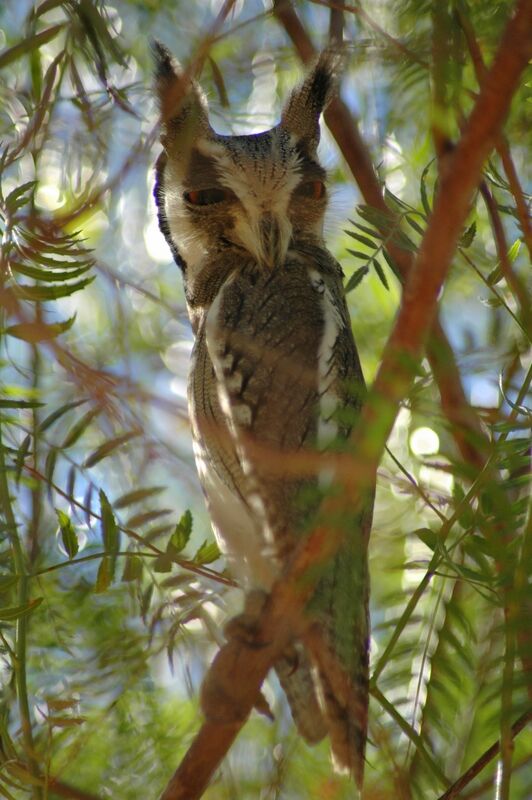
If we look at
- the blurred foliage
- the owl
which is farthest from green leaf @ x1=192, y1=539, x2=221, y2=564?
the owl

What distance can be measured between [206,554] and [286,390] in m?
0.43

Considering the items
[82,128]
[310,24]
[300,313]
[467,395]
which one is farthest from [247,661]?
[310,24]

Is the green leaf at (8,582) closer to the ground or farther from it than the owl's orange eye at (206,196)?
closer to the ground

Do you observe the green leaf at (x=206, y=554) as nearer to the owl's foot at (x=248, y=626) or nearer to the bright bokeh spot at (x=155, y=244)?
the owl's foot at (x=248, y=626)

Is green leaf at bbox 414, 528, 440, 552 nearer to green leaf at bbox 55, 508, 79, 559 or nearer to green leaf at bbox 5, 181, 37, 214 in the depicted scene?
green leaf at bbox 55, 508, 79, 559

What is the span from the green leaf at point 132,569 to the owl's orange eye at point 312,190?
114 centimetres

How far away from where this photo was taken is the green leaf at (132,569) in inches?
63.2

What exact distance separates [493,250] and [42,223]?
1238 millimetres

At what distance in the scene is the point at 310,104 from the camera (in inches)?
102

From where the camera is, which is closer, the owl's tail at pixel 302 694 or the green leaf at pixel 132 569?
the green leaf at pixel 132 569

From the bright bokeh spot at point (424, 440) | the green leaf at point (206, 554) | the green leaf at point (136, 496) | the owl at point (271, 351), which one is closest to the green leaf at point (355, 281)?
the owl at point (271, 351)

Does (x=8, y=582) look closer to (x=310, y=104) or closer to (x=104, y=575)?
(x=104, y=575)

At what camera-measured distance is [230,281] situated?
2.30 m

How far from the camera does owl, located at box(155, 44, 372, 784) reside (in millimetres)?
1767
